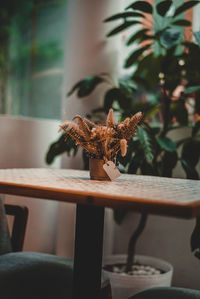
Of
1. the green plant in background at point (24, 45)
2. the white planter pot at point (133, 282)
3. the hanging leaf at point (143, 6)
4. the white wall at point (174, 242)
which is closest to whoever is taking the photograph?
the white planter pot at point (133, 282)

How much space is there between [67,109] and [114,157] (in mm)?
1308

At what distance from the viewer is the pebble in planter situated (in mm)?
1464

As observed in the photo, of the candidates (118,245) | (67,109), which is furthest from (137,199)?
(118,245)

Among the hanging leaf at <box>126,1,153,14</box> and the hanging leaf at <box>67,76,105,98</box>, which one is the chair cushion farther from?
the hanging leaf at <box>126,1,153,14</box>

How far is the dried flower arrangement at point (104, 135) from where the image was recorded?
1.46 metres

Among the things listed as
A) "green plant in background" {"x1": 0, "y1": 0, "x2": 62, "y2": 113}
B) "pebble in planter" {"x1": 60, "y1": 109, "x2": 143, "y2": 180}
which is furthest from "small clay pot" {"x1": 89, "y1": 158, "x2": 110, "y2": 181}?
"green plant in background" {"x1": 0, "y1": 0, "x2": 62, "y2": 113}

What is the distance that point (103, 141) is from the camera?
4.80 feet

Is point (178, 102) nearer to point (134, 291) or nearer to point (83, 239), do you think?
point (134, 291)

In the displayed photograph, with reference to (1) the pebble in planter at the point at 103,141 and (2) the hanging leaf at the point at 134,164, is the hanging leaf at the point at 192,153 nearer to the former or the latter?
(2) the hanging leaf at the point at 134,164

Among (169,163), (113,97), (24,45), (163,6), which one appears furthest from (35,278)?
(24,45)

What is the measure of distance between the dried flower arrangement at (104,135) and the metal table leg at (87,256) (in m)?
0.27

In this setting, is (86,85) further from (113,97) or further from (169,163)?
(169,163)

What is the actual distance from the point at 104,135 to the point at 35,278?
2.00 feet

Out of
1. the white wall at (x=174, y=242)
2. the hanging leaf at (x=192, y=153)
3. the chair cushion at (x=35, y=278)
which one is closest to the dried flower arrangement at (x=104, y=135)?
the chair cushion at (x=35, y=278)
